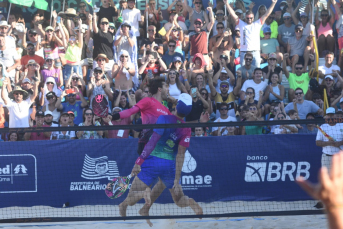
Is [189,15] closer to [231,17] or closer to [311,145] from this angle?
[231,17]

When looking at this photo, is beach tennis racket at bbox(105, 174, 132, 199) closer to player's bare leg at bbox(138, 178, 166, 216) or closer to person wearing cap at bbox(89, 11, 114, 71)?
player's bare leg at bbox(138, 178, 166, 216)

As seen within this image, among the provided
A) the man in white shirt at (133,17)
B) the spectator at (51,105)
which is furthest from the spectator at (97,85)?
the man in white shirt at (133,17)

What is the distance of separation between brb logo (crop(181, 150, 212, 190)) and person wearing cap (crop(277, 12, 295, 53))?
5.06 metres

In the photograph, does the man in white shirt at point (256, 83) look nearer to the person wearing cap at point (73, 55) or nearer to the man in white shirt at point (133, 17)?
the man in white shirt at point (133, 17)

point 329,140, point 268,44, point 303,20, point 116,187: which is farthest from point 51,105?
point 303,20

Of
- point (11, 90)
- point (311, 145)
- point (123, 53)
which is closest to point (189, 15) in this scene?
point (123, 53)

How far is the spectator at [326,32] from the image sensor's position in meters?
12.1

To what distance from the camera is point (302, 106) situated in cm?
990

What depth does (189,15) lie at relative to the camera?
42.0ft

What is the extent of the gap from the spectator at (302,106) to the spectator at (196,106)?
1.78m

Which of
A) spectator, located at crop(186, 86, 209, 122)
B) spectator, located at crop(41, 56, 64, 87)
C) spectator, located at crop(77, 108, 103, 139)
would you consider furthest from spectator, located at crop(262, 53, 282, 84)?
spectator, located at crop(41, 56, 64, 87)

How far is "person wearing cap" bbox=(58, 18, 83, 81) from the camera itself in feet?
38.9

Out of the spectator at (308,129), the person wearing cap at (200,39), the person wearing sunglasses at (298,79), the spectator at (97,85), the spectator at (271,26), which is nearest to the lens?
the spectator at (308,129)

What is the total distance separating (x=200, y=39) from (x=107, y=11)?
9.68 ft
